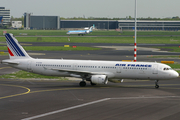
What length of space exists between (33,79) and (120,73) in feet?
52.3

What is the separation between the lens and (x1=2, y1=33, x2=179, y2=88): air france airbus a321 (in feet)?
132

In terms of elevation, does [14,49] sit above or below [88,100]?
above

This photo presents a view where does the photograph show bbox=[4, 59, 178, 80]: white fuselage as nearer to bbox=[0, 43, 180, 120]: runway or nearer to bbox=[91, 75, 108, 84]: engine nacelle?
bbox=[91, 75, 108, 84]: engine nacelle

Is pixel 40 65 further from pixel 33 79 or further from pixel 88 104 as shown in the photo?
pixel 88 104

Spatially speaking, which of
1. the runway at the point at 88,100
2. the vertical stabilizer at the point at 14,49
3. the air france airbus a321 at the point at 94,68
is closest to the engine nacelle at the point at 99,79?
the air france airbus a321 at the point at 94,68

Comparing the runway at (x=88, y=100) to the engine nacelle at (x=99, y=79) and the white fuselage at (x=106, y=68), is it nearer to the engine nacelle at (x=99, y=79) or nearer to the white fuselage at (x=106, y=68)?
the engine nacelle at (x=99, y=79)

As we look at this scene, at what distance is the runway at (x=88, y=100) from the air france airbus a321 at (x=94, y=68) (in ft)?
5.44

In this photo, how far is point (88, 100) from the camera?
32906 millimetres

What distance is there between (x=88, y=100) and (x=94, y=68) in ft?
32.1

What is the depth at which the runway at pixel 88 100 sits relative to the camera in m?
26.4

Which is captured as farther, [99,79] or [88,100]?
[99,79]

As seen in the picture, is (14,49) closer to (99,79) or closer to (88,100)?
(99,79)

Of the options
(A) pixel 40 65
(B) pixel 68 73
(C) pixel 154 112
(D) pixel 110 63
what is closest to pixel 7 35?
(A) pixel 40 65

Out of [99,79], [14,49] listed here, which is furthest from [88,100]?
[14,49]
